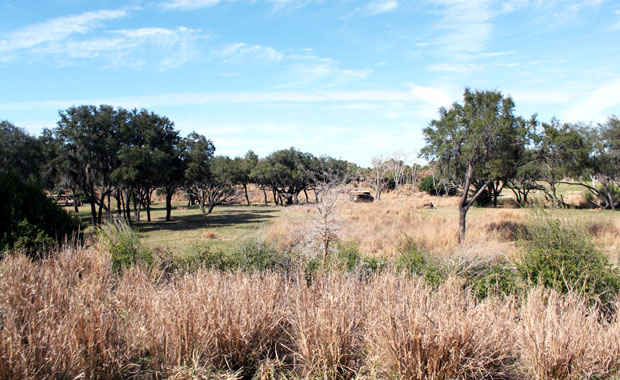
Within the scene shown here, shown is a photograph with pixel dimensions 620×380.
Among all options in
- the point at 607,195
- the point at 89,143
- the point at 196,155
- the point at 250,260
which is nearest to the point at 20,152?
the point at 89,143

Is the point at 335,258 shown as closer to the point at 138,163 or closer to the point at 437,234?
the point at 437,234

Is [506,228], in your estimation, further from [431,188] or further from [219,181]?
[431,188]

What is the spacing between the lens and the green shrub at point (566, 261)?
6.35 m

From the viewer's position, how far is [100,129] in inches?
896

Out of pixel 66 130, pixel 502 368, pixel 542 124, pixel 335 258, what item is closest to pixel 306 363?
pixel 502 368

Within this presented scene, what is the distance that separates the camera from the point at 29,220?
8328mm

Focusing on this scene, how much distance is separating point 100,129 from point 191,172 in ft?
23.9

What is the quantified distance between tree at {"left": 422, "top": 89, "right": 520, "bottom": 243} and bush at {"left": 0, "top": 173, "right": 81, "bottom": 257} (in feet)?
43.0

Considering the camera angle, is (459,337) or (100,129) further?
(100,129)

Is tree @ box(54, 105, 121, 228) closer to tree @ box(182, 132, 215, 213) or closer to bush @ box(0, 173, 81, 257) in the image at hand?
tree @ box(182, 132, 215, 213)

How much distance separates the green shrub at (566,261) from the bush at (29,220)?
9.04 m

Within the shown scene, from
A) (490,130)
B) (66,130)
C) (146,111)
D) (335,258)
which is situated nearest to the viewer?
(335,258)

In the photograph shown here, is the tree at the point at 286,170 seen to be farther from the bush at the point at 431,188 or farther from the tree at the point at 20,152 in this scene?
the tree at the point at 20,152

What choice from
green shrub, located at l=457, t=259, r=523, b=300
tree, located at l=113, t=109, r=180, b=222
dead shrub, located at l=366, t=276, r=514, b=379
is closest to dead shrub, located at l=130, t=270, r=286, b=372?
dead shrub, located at l=366, t=276, r=514, b=379
